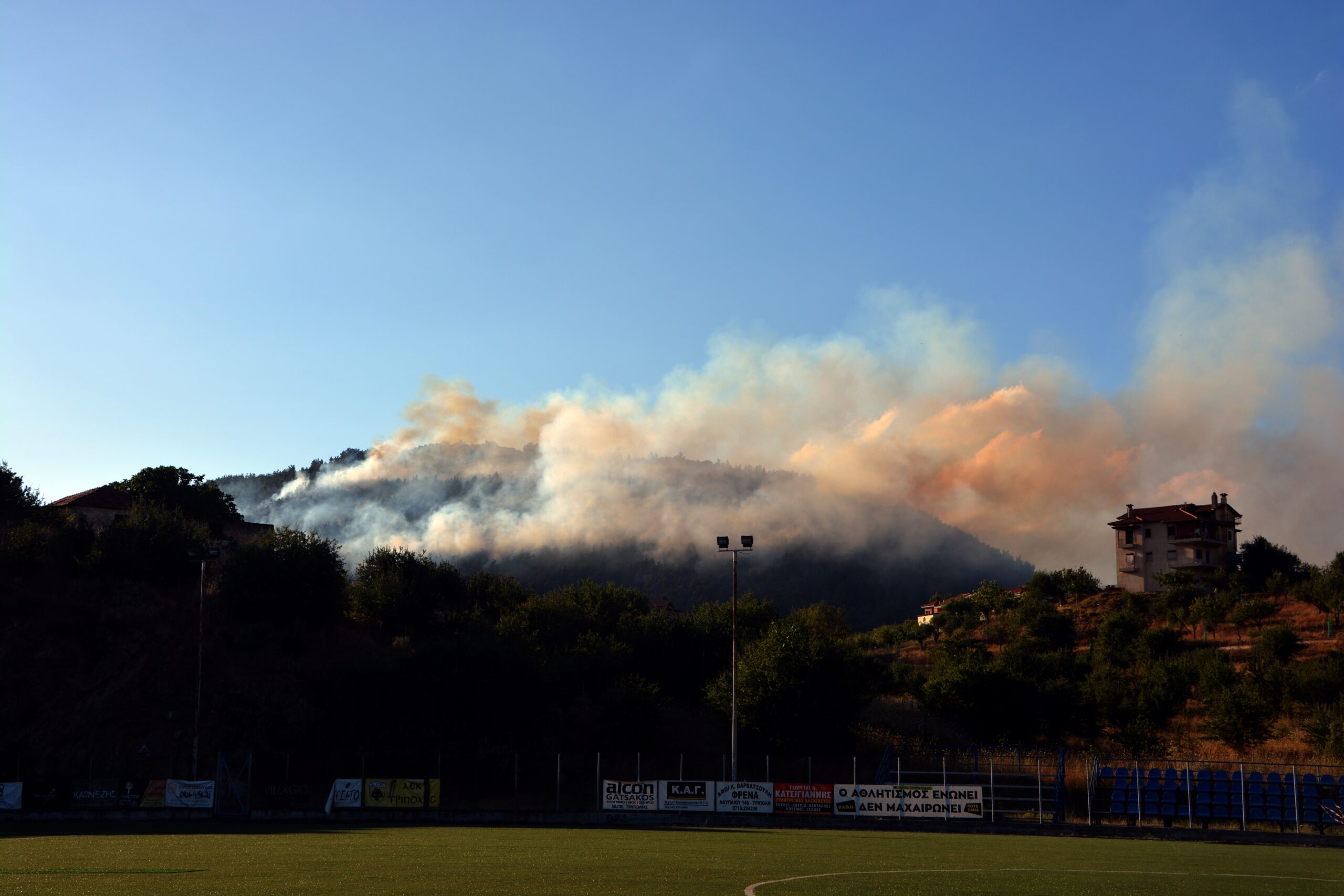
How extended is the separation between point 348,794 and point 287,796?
3.22 m

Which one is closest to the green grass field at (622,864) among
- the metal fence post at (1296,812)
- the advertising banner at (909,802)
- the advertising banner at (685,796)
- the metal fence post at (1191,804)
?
the metal fence post at (1191,804)

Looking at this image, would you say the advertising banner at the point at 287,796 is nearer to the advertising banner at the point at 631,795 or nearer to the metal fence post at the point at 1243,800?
the advertising banner at the point at 631,795

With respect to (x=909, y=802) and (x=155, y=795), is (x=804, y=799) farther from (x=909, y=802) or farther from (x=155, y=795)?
(x=155, y=795)

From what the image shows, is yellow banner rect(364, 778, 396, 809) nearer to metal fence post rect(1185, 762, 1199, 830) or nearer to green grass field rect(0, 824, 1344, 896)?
green grass field rect(0, 824, 1344, 896)

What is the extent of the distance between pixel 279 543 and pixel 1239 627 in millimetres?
85923

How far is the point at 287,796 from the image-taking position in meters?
45.4

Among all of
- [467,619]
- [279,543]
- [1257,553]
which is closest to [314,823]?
[467,619]

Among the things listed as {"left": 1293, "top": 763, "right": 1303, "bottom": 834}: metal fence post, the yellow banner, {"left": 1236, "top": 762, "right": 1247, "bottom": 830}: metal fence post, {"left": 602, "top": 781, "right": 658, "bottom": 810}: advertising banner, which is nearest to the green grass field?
{"left": 1236, "top": 762, "right": 1247, "bottom": 830}: metal fence post

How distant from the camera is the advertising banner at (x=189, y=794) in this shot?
43.6 meters

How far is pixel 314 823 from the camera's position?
39.9m

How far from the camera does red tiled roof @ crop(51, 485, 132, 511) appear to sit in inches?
3787

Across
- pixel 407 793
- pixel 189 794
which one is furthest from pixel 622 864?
pixel 189 794

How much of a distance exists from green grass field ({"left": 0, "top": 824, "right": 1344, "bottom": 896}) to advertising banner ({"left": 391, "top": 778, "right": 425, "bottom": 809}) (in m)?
9.49

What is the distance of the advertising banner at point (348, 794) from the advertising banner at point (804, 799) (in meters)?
17.7
